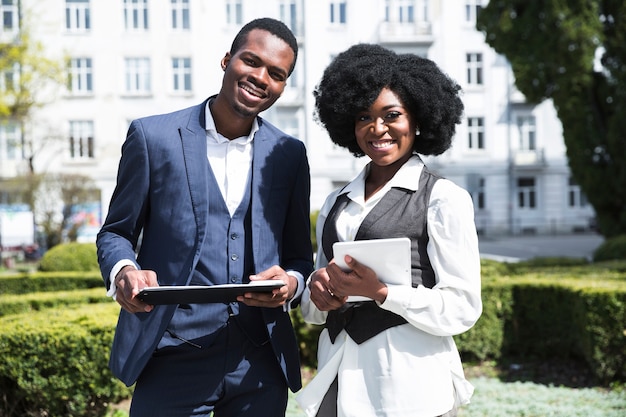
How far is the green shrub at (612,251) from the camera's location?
1256 cm

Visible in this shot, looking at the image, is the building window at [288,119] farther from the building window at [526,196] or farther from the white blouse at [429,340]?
the white blouse at [429,340]

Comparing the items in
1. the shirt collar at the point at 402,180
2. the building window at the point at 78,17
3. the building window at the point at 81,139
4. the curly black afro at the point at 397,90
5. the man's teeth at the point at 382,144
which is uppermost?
the building window at the point at 78,17

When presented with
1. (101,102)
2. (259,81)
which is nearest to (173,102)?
(101,102)

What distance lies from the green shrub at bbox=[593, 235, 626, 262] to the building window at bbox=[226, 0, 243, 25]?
20867 mm

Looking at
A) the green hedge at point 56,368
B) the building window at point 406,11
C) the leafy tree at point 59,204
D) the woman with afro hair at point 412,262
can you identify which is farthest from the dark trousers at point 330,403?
the building window at point 406,11

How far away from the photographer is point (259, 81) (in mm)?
2678

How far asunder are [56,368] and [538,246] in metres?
23.1

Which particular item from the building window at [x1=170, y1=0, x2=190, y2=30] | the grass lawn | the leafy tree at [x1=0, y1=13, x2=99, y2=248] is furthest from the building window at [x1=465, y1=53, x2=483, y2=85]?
the grass lawn

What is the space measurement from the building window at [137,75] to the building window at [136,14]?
4.31ft

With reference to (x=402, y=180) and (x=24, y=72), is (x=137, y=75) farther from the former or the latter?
(x=402, y=180)

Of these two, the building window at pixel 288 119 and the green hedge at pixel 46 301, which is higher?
the building window at pixel 288 119

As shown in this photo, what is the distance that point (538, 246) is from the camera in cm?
2616

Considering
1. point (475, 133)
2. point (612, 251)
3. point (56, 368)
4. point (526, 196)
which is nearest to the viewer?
point (56, 368)

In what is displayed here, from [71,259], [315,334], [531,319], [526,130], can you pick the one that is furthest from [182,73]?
[315,334]
